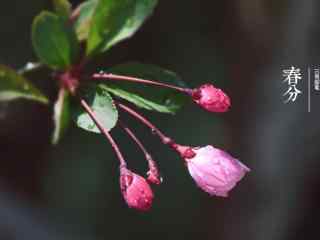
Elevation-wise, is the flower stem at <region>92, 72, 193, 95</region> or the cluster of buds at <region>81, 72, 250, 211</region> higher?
the flower stem at <region>92, 72, 193, 95</region>

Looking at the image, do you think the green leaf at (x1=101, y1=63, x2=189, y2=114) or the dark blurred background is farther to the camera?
the dark blurred background

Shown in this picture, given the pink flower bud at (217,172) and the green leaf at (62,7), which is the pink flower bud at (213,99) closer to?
the pink flower bud at (217,172)

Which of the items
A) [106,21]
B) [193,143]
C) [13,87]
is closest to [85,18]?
[106,21]

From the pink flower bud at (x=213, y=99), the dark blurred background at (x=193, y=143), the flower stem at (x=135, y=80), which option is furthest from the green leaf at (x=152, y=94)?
the dark blurred background at (x=193, y=143)

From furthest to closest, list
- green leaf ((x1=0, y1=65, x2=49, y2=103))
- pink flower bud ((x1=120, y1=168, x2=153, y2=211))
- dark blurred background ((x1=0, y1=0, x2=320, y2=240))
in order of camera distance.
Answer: dark blurred background ((x1=0, y1=0, x2=320, y2=240)) → green leaf ((x1=0, y1=65, x2=49, y2=103)) → pink flower bud ((x1=120, y1=168, x2=153, y2=211))

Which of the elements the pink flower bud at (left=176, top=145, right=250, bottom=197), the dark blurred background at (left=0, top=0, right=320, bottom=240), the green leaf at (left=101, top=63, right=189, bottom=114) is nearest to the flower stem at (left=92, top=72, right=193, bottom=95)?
the green leaf at (left=101, top=63, right=189, bottom=114)

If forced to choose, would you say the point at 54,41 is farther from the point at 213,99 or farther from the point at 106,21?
the point at 213,99

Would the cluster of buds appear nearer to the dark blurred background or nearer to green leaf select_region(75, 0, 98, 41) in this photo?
green leaf select_region(75, 0, 98, 41)

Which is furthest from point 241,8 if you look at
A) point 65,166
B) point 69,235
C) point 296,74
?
point 69,235

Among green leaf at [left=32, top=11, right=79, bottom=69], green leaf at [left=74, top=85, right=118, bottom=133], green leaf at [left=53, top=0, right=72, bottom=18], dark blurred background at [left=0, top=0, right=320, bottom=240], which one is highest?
green leaf at [left=53, top=0, right=72, bottom=18]
